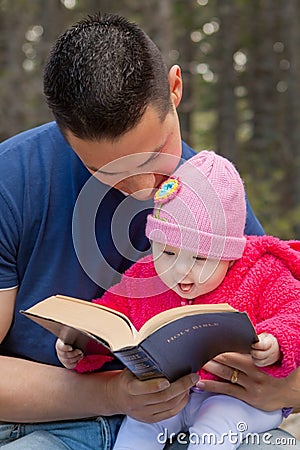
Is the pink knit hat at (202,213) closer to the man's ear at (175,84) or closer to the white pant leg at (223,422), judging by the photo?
the man's ear at (175,84)

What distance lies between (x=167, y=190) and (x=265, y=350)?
1.63 ft

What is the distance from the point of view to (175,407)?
6.72 ft

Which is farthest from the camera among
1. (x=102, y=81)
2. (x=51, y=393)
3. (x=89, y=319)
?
(x=51, y=393)

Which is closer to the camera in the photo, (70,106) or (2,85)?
(70,106)

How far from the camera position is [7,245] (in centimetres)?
220

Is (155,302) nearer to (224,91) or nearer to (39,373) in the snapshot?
(39,373)

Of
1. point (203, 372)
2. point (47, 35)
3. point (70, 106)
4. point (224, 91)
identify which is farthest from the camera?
point (224, 91)

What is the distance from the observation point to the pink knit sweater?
1972 mm

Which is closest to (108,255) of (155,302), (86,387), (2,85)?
(155,302)

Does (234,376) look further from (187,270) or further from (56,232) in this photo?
(56,232)

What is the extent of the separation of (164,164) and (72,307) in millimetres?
511

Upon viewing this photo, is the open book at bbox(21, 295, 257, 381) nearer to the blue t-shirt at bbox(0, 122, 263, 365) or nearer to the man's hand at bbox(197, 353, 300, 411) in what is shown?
the man's hand at bbox(197, 353, 300, 411)

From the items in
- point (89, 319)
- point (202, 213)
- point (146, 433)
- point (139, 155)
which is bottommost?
point (146, 433)

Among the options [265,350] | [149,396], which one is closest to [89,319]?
[149,396]
